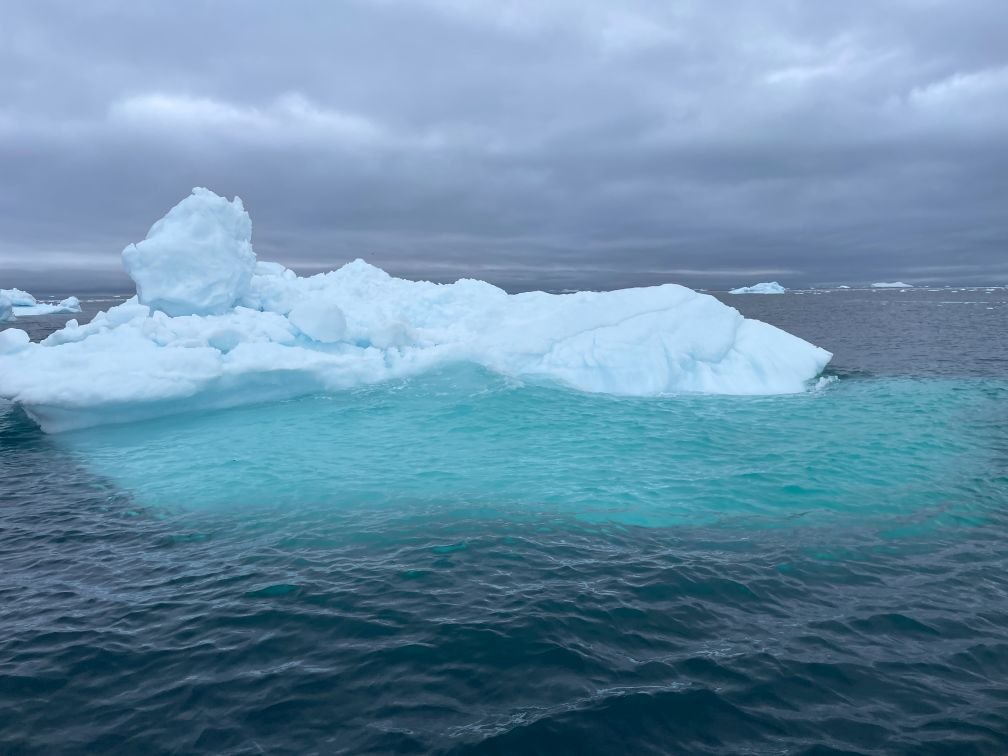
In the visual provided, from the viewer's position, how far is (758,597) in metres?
6.70

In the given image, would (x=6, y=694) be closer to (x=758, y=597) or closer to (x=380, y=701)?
(x=380, y=701)

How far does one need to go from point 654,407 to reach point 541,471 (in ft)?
21.6

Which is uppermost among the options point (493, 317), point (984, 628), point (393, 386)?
point (493, 317)

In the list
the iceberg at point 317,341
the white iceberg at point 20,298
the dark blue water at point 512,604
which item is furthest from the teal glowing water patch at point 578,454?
the white iceberg at point 20,298

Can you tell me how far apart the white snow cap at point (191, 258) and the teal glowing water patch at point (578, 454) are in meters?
5.28

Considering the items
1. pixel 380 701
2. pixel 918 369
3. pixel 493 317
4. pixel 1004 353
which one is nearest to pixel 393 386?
pixel 493 317

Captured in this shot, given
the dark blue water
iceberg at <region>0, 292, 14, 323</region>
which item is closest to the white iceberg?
iceberg at <region>0, 292, 14, 323</region>

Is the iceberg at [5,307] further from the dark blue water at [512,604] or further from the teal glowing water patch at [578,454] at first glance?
the dark blue water at [512,604]

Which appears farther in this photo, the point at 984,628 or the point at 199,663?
the point at 984,628

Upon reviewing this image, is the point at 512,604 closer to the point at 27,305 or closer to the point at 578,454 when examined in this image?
the point at 578,454

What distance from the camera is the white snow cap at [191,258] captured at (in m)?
19.5

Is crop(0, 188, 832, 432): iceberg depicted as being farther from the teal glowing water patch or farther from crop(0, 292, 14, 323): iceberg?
crop(0, 292, 14, 323): iceberg

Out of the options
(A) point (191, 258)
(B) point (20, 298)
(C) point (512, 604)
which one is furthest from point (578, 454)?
(B) point (20, 298)

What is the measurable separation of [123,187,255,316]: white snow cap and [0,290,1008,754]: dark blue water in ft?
28.0
